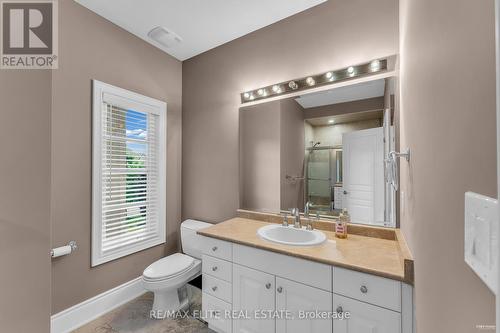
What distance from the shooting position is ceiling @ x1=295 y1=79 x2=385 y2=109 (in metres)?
1.65

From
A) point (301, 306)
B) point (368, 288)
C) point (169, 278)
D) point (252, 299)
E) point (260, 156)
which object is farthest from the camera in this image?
point (260, 156)

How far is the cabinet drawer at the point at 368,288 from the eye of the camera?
41.9 inches

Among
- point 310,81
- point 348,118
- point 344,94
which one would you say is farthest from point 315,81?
point 348,118

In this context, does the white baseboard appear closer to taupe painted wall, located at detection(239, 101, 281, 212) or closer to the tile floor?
the tile floor

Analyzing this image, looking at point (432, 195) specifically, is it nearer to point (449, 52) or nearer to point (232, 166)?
point (449, 52)

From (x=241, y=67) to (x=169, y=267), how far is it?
210 centimetres

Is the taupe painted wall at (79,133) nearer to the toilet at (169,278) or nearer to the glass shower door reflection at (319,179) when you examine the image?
the toilet at (169,278)

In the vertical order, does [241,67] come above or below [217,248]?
above

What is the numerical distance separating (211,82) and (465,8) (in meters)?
2.40

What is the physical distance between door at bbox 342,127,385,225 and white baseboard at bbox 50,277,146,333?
7.37 feet

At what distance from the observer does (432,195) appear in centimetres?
68

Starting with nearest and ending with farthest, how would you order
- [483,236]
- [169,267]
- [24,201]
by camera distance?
[483,236]
[24,201]
[169,267]

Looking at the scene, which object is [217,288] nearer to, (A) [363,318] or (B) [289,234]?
(B) [289,234]

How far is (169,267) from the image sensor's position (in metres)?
1.99
